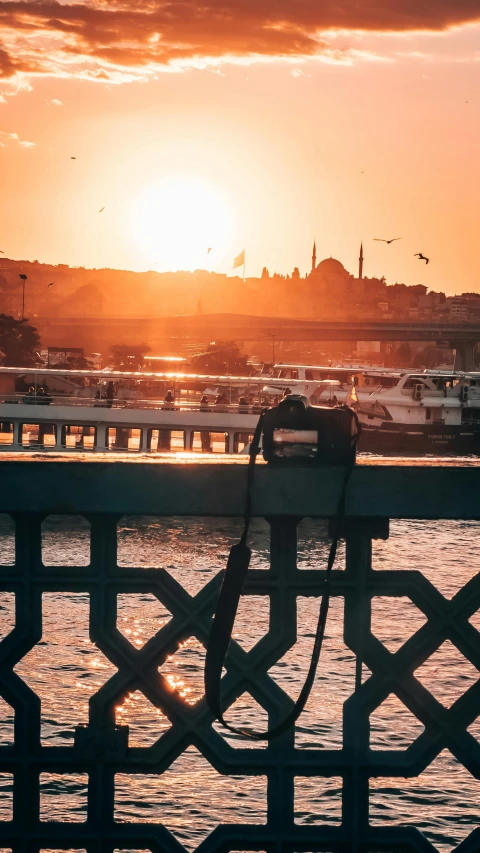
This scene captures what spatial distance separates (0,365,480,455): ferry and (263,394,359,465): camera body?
3290cm

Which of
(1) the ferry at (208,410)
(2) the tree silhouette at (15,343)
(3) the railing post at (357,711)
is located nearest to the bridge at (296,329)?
(1) the ferry at (208,410)

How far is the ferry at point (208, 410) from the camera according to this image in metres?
53.6

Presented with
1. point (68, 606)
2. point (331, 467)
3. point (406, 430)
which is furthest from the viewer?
point (406, 430)

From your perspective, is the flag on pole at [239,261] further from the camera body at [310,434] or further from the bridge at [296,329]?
the camera body at [310,434]

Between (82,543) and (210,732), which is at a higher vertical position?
(210,732)

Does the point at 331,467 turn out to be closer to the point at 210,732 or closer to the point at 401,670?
the point at 401,670

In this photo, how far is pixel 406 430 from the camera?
76.6 m

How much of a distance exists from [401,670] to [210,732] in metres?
0.71

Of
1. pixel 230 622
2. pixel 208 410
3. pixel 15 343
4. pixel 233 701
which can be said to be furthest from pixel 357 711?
pixel 15 343

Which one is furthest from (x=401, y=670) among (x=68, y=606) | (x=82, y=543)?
(x=82, y=543)

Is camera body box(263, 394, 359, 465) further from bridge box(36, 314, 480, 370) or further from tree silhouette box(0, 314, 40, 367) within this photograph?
bridge box(36, 314, 480, 370)

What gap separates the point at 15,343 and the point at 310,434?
105840 mm

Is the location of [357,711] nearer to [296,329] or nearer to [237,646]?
[237,646]

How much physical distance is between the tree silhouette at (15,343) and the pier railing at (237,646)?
103138 mm
